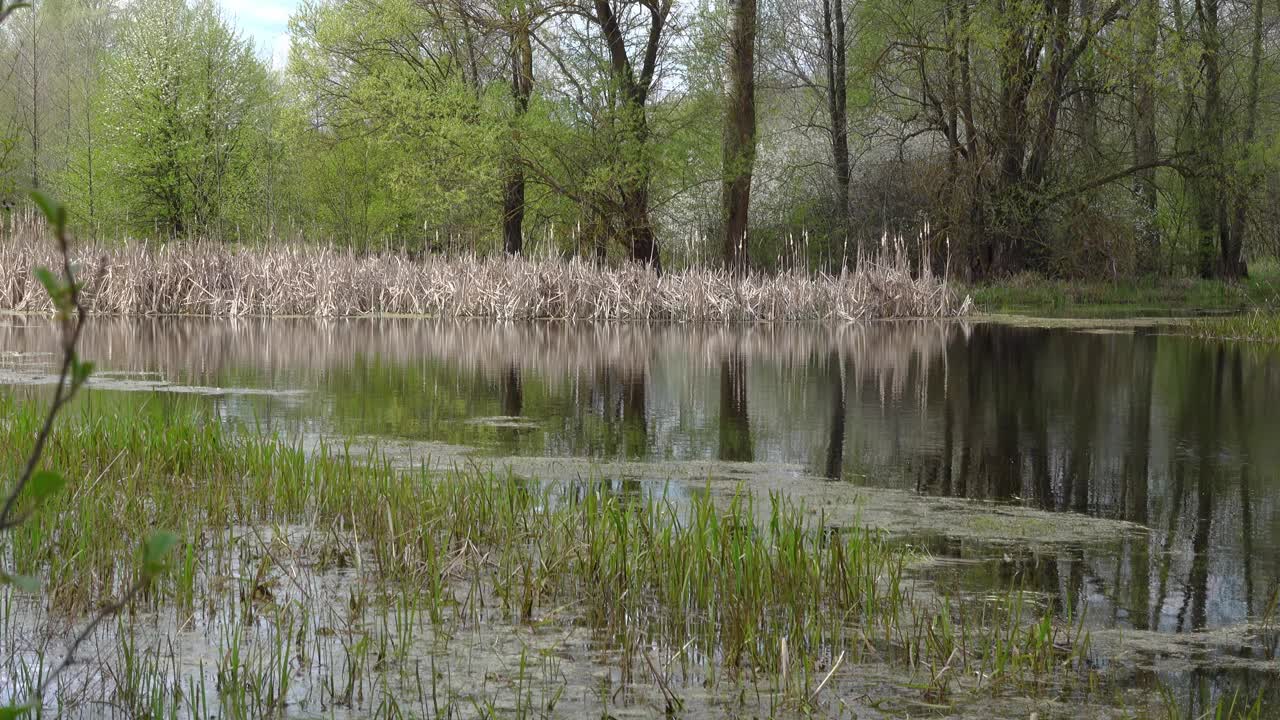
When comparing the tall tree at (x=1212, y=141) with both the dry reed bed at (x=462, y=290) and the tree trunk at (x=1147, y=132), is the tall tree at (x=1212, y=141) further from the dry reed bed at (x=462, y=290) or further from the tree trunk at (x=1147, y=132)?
the dry reed bed at (x=462, y=290)

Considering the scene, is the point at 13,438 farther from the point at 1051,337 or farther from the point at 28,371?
the point at 1051,337

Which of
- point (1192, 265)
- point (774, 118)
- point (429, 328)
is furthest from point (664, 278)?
point (774, 118)

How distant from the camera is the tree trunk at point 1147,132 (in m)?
25.8

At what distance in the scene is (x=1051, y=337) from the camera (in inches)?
742

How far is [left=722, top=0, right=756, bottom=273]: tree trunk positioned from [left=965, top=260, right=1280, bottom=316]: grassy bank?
4986 millimetres

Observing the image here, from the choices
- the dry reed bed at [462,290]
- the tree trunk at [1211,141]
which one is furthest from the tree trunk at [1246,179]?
the dry reed bed at [462,290]

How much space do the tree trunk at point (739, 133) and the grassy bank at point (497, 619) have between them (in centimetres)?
2031

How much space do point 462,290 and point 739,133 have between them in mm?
7159

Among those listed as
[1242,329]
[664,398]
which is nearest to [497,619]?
[664,398]

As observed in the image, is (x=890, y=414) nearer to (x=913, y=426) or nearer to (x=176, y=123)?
(x=913, y=426)

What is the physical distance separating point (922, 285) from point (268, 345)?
1157 cm

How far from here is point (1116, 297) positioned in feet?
89.6

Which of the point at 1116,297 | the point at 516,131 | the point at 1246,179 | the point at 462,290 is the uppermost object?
the point at 516,131

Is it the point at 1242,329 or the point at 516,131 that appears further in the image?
the point at 516,131
